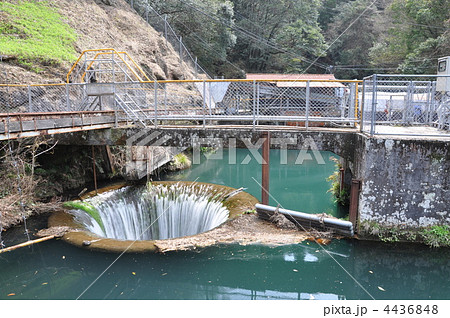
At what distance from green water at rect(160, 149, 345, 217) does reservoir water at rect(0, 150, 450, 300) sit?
3.41 metres

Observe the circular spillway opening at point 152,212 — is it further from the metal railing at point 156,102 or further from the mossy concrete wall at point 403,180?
the mossy concrete wall at point 403,180

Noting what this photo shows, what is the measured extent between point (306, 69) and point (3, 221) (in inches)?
1446

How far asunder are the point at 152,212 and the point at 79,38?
493 inches

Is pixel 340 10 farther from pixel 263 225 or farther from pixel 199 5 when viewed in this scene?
pixel 263 225

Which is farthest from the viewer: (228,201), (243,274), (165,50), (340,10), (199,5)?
(340,10)

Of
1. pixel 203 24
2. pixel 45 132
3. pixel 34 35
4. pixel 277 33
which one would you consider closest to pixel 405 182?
pixel 45 132

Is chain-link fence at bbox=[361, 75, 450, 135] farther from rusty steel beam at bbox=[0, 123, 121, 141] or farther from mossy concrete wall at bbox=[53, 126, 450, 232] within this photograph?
rusty steel beam at bbox=[0, 123, 121, 141]

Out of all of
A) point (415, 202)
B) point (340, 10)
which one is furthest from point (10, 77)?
point (340, 10)

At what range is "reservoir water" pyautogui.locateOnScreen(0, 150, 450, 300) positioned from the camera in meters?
7.37

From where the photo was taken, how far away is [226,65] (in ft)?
129

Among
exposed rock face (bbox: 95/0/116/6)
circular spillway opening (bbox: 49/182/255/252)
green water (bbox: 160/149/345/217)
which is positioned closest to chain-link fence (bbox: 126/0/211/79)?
exposed rock face (bbox: 95/0/116/6)

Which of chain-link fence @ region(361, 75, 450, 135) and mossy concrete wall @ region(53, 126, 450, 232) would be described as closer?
mossy concrete wall @ region(53, 126, 450, 232)

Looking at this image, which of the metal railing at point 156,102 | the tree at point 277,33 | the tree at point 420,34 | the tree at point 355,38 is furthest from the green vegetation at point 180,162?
the tree at point 355,38

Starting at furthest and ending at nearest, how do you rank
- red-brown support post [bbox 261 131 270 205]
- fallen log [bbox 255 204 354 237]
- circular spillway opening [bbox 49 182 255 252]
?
circular spillway opening [bbox 49 182 255 252]
red-brown support post [bbox 261 131 270 205]
fallen log [bbox 255 204 354 237]
